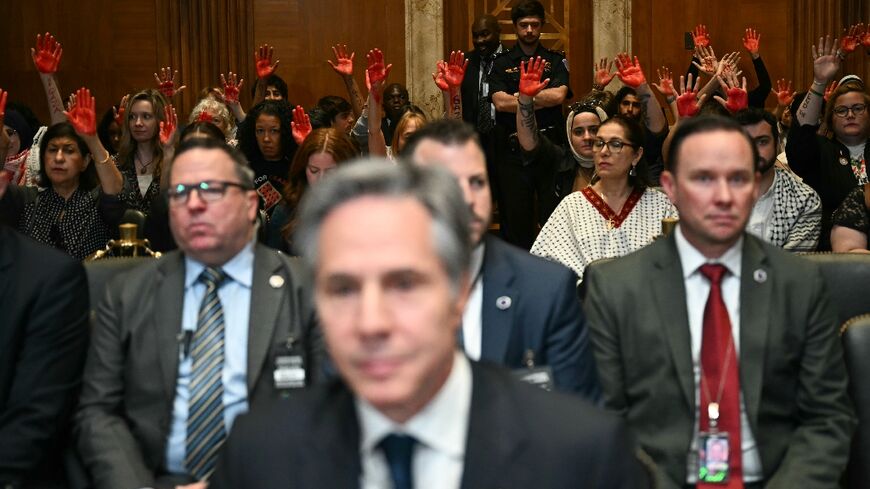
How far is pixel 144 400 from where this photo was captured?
2.97 metres

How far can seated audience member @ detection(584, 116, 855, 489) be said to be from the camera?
2.88 m

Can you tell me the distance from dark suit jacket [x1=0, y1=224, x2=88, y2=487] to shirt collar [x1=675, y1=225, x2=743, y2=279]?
60.5 inches

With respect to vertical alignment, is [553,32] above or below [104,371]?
above

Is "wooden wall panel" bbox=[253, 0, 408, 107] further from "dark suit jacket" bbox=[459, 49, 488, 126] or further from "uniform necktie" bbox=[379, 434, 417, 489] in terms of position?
"uniform necktie" bbox=[379, 434, 417, 489]

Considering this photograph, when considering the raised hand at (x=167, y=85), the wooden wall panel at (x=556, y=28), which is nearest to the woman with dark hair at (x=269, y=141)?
the raised hand at (x=167, y=85)

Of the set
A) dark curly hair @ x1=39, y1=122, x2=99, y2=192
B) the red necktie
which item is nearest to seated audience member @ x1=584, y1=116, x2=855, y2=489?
the red necktie

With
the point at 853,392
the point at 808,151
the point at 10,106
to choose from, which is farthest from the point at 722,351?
the point at 10,106

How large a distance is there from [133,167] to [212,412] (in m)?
3.62

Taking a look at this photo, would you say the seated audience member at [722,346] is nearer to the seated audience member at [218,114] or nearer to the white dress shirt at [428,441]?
the white dress shirt at [428,441]

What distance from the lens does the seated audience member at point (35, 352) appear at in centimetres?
298

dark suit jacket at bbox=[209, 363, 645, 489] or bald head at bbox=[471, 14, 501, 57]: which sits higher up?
bald head at bbox=[471, 14, 501, 57]

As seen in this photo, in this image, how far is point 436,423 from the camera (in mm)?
1604

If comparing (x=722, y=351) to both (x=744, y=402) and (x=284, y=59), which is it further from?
(x=284, y=59)

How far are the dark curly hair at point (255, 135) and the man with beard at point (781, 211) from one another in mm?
2413
